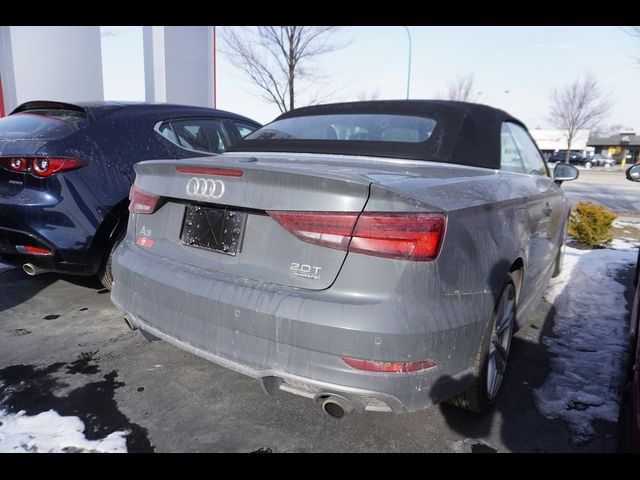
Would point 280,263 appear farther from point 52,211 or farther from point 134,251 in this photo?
point 52,211

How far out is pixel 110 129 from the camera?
351 cm

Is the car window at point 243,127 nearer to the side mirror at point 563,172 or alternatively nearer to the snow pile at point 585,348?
the side mirror at point 563,172

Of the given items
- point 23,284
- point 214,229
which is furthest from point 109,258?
point 214,229

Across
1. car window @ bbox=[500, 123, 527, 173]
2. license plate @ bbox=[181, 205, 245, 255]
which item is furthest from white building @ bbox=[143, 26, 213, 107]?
license plate @ bbox=[181, 205, 245, 255]

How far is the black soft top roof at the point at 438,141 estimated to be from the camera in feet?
7.93

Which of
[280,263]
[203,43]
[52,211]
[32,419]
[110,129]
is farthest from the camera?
[203,43]

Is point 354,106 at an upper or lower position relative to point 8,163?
upper

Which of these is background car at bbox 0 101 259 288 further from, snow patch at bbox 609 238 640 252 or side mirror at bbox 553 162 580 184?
snow patch at bbox 609 238 640 252

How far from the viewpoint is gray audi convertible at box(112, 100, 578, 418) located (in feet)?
5.33

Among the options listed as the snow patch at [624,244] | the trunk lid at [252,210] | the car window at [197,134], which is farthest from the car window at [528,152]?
the snow patch at [624,244]

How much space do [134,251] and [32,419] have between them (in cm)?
95

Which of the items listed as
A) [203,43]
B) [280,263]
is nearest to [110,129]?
[280,263]

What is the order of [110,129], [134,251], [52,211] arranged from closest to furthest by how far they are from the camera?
1. [134,251]
2. [52,211]
3. [110,129]
